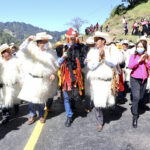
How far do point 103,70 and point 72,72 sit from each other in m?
0.75

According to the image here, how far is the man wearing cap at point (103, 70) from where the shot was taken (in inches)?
146

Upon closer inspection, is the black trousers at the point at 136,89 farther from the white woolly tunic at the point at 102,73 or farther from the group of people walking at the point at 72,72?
the white woolly tunic at the point at 102,73

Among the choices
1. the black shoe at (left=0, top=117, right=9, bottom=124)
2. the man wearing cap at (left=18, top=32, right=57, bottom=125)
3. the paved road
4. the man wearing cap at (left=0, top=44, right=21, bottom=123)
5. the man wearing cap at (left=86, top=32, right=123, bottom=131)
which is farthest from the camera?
the black shoe at (left=0, top=117, right=9, bottom=124)

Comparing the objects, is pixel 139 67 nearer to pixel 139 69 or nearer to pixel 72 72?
pixel 139 69

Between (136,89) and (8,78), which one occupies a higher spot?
(8,78)

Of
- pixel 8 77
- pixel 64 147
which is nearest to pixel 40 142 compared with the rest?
pixel 64 147

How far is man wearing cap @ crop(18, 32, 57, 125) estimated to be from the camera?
13.4 feet

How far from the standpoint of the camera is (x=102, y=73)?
12.3 feet

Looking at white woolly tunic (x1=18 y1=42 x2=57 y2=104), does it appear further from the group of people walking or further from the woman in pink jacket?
the woman in pink jacket

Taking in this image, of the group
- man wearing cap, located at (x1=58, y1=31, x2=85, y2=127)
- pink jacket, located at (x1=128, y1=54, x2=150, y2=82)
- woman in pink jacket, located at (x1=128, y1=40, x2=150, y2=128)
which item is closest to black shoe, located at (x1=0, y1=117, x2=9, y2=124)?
man wearing cap, located at (x1=58, y1=31, x2=85, y2=127)

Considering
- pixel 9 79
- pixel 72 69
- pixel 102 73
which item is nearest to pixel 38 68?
pixel 72 69

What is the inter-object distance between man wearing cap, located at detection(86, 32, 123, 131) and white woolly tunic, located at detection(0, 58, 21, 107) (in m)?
1.79

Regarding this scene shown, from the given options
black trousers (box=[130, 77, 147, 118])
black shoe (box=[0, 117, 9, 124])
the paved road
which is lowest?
the paved road

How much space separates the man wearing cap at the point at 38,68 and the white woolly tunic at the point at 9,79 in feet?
0.92
